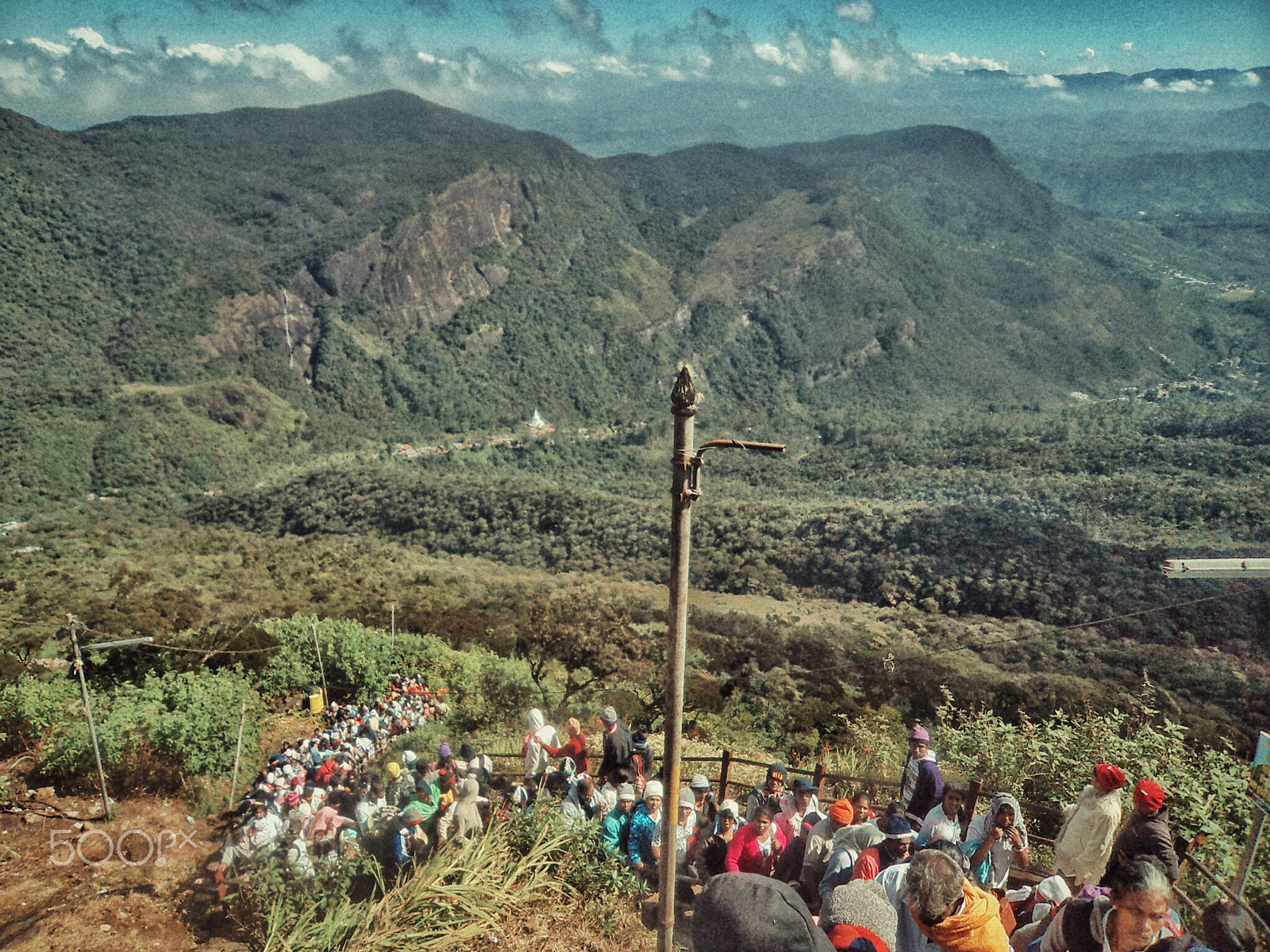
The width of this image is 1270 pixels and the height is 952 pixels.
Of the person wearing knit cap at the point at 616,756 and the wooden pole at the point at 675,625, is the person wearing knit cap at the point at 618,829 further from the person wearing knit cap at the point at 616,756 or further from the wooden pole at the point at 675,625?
the wooden pole at the point at 675,625

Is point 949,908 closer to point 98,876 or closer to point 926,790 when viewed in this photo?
point 926,790

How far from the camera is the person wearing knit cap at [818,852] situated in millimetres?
6129

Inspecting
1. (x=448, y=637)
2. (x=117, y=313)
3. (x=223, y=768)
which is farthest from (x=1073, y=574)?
(x=117, y=313)

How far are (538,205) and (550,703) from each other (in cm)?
16284

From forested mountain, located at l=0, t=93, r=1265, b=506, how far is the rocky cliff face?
0.47 m

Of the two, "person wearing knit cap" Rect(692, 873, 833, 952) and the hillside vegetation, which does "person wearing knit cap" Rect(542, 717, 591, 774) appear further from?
the hillside vegetation

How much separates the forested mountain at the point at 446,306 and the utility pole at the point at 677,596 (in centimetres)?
8238

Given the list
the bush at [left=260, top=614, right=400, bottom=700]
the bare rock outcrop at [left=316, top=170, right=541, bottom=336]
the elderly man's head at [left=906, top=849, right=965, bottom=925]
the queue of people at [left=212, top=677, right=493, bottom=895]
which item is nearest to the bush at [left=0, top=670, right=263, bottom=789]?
the queue of people at [left=212, top=677, right=493, bottom=895]

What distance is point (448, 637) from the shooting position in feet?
85.8

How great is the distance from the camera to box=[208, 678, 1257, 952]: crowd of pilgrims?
361cm

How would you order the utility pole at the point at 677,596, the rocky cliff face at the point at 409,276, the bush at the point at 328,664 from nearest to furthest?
the utility pole at the point at 677,596 < the bush at the point at 328,664 < the rocky cliff face at the point at 409,276

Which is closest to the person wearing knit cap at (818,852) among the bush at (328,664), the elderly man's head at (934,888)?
the elderly man's head at (934,888)

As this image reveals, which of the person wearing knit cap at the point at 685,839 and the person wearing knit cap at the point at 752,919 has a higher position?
the person wearing knit cap at the point at 752,919

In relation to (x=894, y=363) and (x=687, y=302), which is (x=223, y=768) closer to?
(x=894, y=363)
